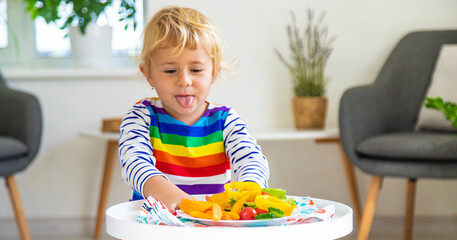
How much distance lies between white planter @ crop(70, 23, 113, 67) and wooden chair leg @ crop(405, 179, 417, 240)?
1.58 m

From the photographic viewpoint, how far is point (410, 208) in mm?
2684

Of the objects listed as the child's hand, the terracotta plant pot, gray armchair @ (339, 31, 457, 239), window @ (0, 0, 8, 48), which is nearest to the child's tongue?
the child's hand

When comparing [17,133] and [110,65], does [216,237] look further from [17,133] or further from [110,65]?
[110,65]

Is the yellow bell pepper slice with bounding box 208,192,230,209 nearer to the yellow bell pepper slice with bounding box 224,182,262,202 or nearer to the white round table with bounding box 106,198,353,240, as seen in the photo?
the yellow bell pepper slice with bounding box 224,182,262,202

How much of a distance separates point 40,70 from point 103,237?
0.86 meters

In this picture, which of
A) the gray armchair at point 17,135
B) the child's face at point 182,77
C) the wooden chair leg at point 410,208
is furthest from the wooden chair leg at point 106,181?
the child's face at point 182,77

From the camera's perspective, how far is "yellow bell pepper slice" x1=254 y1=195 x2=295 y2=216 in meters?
0.84

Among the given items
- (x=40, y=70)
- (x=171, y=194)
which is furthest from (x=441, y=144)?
(x=40, y=70)

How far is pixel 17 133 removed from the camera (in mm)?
2504

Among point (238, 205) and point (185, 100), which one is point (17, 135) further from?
point (238, 205)

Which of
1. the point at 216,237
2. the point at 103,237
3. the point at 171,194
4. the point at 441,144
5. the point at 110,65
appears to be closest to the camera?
the point at 216,237

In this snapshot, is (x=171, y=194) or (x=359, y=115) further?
(x=359, y=115)

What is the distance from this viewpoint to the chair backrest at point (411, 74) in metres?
2.63

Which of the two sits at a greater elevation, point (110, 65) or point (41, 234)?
point (110, 65)
